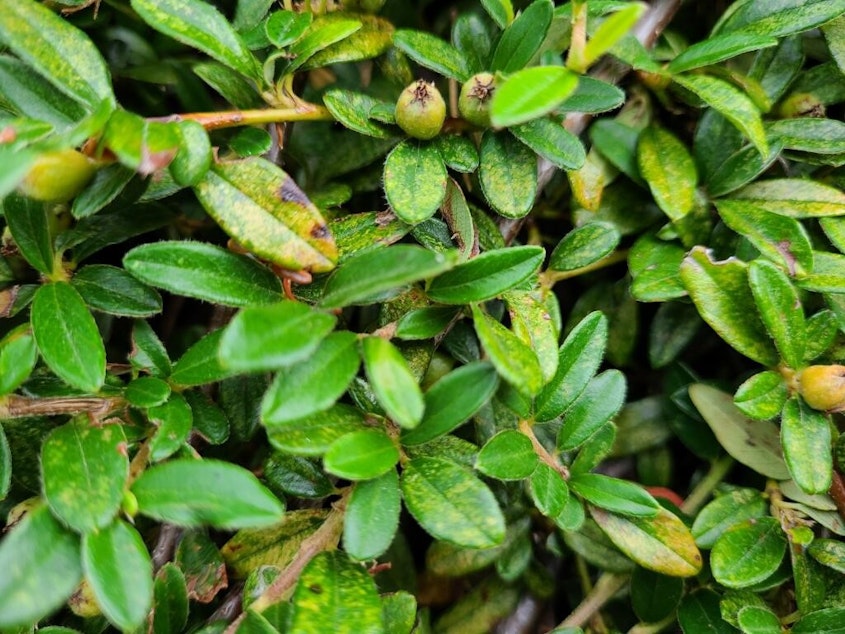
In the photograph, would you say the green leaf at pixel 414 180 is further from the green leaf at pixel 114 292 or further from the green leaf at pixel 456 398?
the green leaf at pixel 114 292

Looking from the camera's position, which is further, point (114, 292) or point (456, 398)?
point (114, 292)

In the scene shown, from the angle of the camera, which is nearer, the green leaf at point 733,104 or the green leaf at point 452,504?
the green leaf at point 452,504

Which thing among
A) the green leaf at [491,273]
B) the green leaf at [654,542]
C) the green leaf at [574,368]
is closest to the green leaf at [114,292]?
the green leaf at [491,273]

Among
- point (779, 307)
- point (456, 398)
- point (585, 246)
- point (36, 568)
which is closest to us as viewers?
point (36, 568)

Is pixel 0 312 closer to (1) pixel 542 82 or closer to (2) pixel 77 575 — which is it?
(2) pixel 77 575

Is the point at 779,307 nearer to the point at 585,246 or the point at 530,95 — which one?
the point at 585,246

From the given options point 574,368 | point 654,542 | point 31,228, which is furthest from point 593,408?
point 31,228

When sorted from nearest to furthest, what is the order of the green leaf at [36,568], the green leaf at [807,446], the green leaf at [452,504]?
the green leaf at [36,568] → the green leaf at [452,504] → the green leaf at [807,446]
